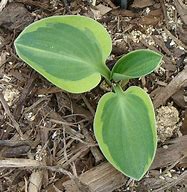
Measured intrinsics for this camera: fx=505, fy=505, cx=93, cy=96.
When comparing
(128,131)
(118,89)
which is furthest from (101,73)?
(128,131)

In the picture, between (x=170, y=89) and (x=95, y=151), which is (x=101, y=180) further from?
(x=170, y=89)

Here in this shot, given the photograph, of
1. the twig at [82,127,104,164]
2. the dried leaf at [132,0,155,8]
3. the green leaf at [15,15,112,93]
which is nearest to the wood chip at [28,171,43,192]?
the twig at [82,127,104,164]

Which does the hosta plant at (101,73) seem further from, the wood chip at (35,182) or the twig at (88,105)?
the wood chip at (35,182)

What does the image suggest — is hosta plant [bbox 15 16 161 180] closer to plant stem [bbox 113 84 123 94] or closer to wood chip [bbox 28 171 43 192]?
plant stem [bbox 113 84 123 94]

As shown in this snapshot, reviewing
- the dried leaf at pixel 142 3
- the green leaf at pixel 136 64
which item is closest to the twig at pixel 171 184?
the green leaf at pixel 136 64

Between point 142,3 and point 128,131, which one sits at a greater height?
point 142,3

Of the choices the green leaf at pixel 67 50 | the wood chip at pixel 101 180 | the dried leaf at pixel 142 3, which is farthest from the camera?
the dried leaf at pixel 142 3

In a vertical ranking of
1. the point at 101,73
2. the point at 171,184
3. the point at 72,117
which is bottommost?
the point at 171,184

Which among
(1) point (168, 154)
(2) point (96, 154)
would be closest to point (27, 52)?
(2) point (96, 154)
